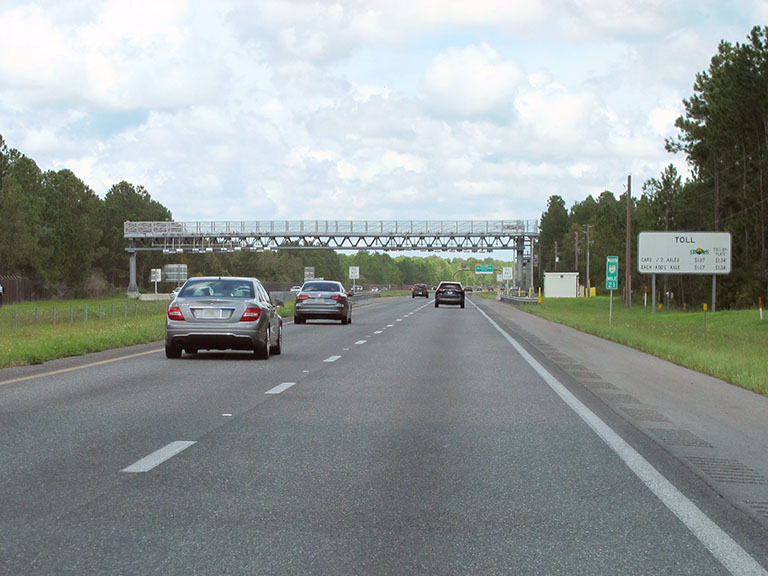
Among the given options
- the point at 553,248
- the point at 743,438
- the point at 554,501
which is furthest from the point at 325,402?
the point at 553,248

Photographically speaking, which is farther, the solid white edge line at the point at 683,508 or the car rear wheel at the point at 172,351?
the car rear wheel at the point at 172,351

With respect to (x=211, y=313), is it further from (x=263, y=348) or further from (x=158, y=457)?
(x=158, y=457)

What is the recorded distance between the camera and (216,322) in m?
18.7

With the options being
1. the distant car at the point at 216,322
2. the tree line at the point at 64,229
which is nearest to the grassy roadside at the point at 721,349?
the distant car at the point at 216,322

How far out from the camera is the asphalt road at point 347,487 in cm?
520

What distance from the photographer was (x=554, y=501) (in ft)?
21.6

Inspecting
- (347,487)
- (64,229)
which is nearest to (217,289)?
(347,487)

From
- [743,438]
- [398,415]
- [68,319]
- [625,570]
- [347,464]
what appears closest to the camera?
[625,570]

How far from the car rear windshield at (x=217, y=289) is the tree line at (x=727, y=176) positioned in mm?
38449

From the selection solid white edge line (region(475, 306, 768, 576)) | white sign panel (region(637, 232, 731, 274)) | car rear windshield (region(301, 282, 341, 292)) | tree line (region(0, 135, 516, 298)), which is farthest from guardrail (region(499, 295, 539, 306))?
solid white edge line (region(475, 306, 768, 576))

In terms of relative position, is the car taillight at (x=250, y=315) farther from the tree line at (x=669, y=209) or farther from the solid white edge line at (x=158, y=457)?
the tree line at (x=669, y=209)

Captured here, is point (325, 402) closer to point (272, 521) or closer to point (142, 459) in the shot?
point (142, 459)

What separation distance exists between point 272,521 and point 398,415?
5.09 m

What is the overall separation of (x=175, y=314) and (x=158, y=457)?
35.7 ft
